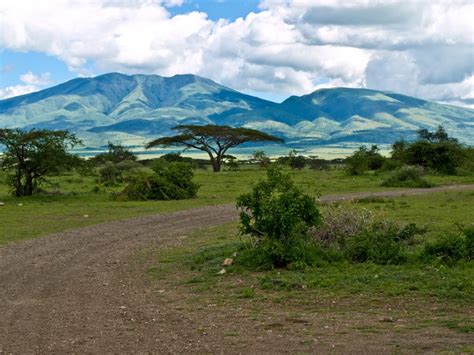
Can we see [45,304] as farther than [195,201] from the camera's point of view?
No

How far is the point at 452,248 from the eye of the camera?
1229 centimetres

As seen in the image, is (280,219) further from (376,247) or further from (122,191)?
(122,191)

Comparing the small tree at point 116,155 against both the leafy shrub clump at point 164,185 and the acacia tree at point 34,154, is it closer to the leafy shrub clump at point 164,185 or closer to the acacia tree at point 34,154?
the acacia tree at point 34,154

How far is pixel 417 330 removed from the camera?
27.7 feet

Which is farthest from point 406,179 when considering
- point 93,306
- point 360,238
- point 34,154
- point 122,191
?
point 93,306

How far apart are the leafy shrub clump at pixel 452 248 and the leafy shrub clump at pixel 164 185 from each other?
19.6 metres

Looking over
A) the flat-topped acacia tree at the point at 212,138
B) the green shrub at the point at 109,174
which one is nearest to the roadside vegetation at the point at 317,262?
the green shrub at the point at 109,174

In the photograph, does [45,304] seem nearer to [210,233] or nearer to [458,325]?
[458,325]

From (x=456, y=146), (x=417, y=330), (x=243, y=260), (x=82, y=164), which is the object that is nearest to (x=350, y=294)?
(x=417, y=330)

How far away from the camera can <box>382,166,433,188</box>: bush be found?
123ft

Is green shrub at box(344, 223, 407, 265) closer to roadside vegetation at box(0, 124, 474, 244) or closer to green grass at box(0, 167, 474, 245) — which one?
roadside vegetation at box(0, 124, 474, 244)

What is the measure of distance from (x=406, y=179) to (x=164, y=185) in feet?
49.2

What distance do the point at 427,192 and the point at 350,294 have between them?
920 inches

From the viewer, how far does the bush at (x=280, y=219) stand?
12680mm
